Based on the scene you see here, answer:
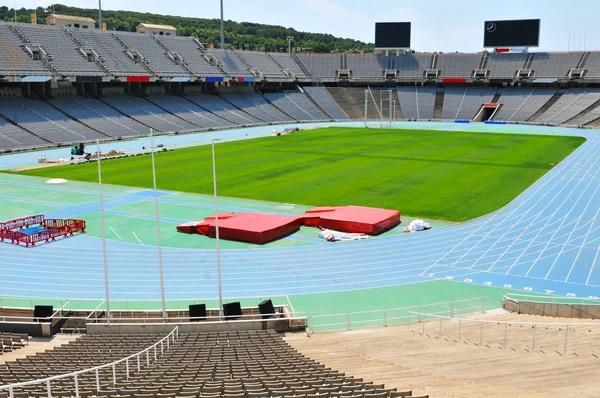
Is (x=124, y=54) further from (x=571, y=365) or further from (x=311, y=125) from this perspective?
(x=571, y=365)

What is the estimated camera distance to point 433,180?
43344mm

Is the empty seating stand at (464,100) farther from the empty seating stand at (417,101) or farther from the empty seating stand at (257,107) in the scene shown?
the empty seating stand at (257,107)

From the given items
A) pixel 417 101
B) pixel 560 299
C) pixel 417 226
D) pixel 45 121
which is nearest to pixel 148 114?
pixel 45 121

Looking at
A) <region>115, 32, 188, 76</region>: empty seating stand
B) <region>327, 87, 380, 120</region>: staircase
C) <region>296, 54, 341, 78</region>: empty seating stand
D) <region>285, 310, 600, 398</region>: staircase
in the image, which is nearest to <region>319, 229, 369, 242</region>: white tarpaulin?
<region>285, 310, 600, 398</region>: staircase

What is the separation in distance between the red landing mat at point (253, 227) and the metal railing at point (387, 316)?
9733mm

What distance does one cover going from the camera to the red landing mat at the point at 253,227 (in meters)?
29.1

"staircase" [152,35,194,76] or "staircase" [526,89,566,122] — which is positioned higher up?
"staircase" [152,35,194,76]

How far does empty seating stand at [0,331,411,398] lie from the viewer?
30.7ft

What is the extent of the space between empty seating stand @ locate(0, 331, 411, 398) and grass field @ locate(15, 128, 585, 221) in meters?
20.0

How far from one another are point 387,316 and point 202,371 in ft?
32.7

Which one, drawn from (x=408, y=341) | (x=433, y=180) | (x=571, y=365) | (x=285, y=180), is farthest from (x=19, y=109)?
(x=571, y=365)

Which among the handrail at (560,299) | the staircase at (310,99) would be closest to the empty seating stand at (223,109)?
the staircase at (310,99)

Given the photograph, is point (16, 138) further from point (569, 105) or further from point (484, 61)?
point (484, 61)

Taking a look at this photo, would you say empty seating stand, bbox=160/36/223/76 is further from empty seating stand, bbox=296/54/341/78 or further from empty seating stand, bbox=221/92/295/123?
empty seating stand, bbox=296/54/341/78
